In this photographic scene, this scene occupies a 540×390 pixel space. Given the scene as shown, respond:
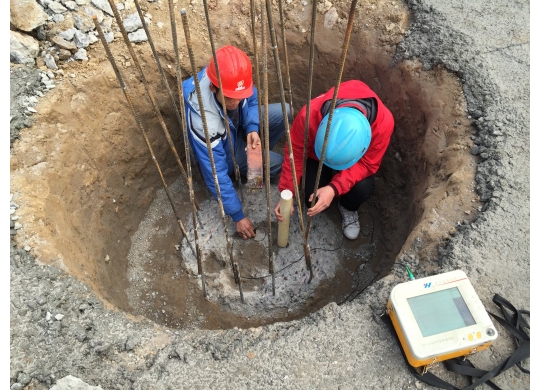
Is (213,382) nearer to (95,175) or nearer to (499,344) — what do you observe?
(499,344)

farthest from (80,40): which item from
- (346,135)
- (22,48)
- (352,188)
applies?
(352,188)

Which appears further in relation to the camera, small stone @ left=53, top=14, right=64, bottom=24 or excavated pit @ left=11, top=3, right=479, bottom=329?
small stone @ left=53, top=14, right=64, bottom=24

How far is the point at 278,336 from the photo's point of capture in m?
2.31

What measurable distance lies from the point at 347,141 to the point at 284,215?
0.85 m

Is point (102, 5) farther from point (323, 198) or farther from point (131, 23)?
point (323, 198)

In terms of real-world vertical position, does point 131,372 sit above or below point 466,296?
below

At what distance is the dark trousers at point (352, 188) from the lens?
11.7ft

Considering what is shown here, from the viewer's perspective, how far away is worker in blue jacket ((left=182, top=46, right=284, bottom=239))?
3119 mm

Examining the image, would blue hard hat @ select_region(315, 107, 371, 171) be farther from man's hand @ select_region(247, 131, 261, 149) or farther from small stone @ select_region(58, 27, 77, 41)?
small stone @ select_region(58, 27, 77, 41)

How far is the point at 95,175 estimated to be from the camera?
11.4 feet

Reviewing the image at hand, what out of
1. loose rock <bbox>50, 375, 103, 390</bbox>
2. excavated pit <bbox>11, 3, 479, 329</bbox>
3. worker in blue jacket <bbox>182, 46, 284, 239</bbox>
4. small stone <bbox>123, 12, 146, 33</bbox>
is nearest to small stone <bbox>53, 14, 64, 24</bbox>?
excavated pit <bbox>11, 3, 479, 329</bbox>

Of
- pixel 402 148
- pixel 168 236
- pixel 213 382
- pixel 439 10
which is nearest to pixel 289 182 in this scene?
pixel 402 148

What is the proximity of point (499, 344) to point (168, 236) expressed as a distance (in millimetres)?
2983

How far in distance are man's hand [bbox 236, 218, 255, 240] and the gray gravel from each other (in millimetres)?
1455
